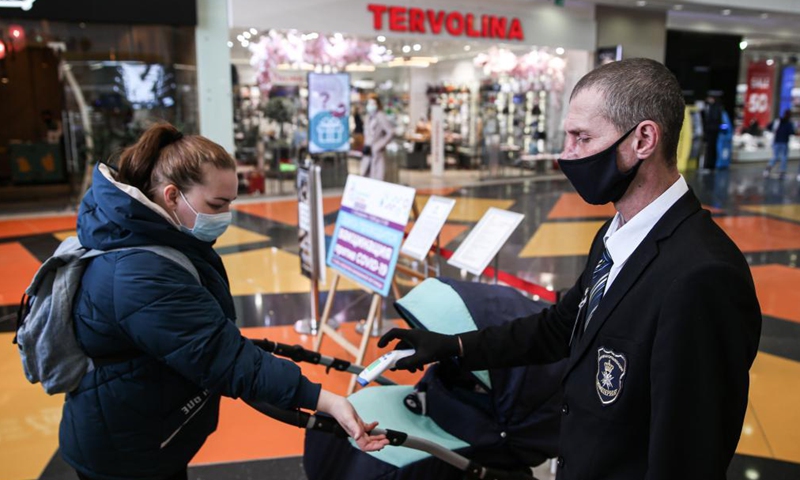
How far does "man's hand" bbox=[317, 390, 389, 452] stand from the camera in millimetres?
1755

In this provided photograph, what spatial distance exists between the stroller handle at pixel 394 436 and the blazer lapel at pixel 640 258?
70 centimetres

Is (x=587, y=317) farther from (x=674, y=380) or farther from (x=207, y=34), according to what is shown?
(x=207, y=34)

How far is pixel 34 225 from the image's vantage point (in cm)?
932

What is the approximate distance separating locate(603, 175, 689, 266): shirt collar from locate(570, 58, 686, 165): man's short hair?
0.07 metres

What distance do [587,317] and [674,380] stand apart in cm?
35

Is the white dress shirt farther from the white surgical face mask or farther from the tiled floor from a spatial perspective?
the tiled floor

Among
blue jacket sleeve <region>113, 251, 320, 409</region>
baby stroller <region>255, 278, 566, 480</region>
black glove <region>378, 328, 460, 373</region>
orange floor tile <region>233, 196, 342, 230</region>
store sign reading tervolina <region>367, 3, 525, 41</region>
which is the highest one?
store sign reading tervolina <region>367, 3, 525, 41</region>

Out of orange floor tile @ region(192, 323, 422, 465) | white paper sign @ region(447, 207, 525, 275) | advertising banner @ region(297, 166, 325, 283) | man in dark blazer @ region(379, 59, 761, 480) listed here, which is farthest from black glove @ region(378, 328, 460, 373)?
advertising banner @ region(297, 166, 325, 283)

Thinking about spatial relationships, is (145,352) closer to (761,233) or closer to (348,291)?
(348,291)

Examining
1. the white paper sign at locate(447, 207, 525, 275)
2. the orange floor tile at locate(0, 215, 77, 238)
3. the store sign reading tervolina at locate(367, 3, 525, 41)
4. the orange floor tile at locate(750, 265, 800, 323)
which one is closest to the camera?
the white paper sign at locate(447, 207, 525, 275)

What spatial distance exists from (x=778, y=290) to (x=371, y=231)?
4.35 m

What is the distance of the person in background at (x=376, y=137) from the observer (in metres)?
11.5

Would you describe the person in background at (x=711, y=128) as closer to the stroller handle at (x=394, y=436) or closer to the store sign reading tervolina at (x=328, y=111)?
the store sign reading tervolina at (x=328, y=111)

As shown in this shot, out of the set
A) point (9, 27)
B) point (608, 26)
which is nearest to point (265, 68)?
point (9, 27)
